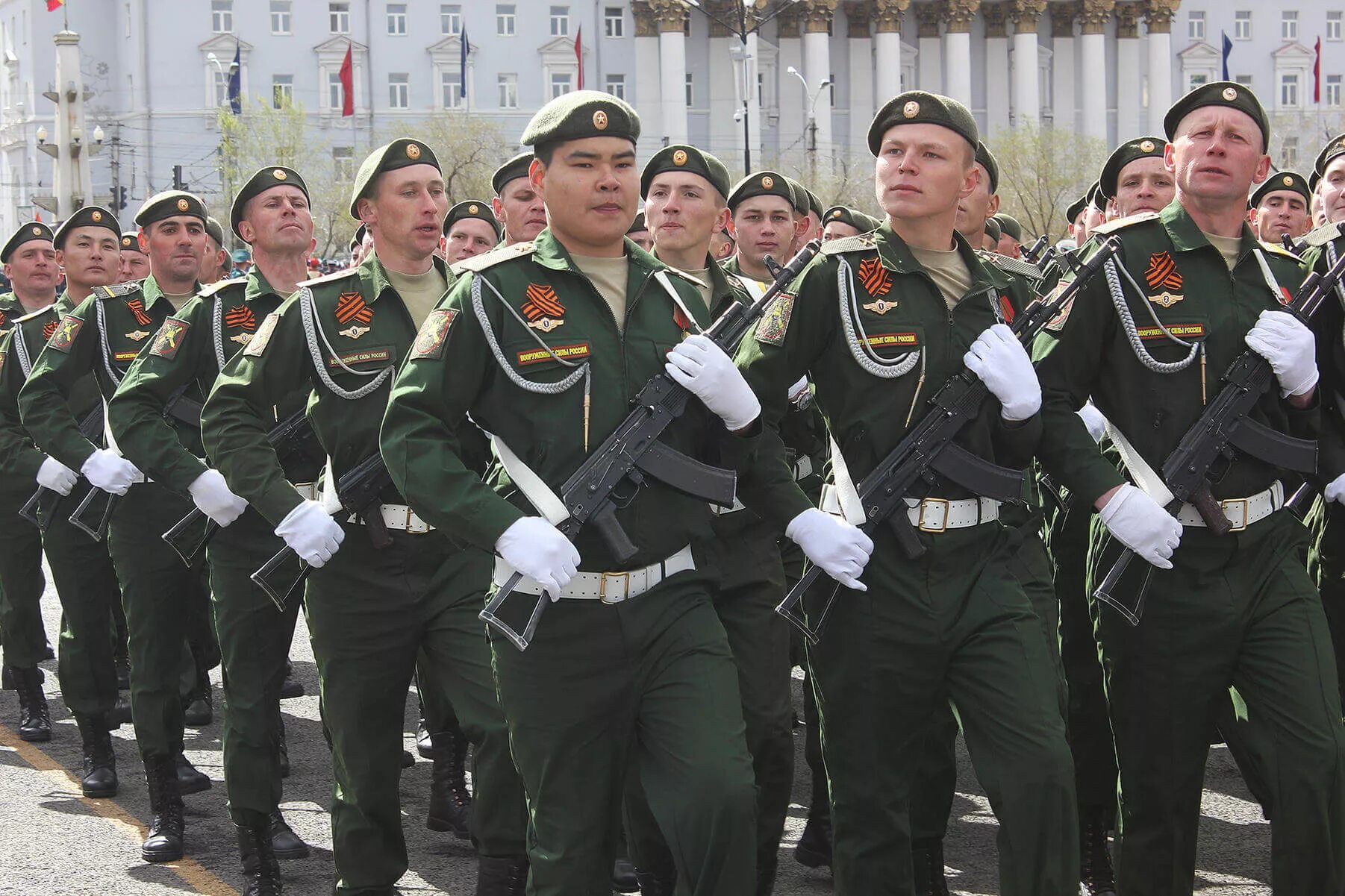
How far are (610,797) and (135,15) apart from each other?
79521mm

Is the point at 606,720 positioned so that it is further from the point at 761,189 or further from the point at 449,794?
the point at 761,189

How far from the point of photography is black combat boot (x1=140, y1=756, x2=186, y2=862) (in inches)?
266

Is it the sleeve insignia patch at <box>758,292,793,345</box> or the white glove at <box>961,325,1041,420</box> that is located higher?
the sleeve insignia patch at <box>758,292,793,345</box>

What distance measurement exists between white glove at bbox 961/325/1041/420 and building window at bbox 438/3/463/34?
77.9m

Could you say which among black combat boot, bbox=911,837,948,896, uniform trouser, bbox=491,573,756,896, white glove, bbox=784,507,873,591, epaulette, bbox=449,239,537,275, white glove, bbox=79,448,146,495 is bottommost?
black combat boot, bbox=911,837,948,896

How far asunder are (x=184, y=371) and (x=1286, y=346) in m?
3.80

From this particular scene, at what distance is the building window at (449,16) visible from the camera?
79.9 meters

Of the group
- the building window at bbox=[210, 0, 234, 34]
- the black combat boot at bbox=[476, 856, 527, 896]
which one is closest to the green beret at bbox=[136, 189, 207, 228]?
the black combat boot at bbox=[476, 856, 527, 896]

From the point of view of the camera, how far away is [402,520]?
562 cm

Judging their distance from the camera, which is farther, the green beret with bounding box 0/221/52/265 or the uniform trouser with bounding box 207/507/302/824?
the green beret with bounding box 0/221/52/265

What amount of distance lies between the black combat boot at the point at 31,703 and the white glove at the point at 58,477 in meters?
1.18

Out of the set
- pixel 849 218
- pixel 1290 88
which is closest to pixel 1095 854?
pixel 849 218

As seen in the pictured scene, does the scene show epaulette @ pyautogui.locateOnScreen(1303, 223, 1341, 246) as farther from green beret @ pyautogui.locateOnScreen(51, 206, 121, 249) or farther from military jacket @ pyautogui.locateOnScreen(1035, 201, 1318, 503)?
green beret @ pyautogui.locateOnScreen(51, 206, 121, 249)

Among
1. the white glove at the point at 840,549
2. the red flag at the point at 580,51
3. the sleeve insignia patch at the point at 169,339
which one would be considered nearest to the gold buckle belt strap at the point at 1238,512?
the white glove at the point at 840,549
